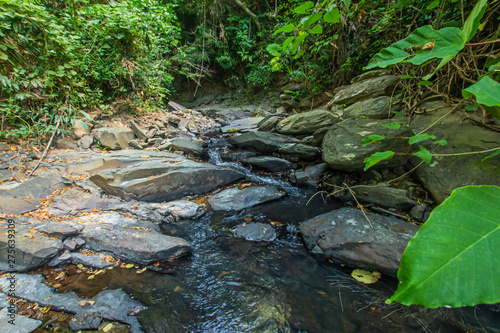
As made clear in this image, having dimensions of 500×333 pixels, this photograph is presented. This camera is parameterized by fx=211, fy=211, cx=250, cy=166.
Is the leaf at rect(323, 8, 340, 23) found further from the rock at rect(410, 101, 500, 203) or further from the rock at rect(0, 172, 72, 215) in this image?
the rock at rect(0, 172, 72, 215)

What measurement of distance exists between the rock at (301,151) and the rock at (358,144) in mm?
609

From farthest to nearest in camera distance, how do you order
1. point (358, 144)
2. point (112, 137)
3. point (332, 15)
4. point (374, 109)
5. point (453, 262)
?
point (112, 137), point (374, 109), point (358, 144), point (332, 15), point (453, 262)

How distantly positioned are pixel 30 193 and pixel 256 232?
3.14m

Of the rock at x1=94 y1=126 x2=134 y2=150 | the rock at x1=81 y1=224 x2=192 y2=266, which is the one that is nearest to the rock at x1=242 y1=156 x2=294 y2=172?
the rock at x1=81 y1=224 x2=192 y2=266

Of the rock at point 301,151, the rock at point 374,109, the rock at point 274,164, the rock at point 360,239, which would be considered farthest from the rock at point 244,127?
the rock at point 360,239

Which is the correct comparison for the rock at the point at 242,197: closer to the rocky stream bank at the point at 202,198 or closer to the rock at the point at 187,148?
the rocky stream bank at the point at 202,198

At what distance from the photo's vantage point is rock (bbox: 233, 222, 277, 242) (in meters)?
2.83

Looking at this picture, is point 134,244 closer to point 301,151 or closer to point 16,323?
point 16,323

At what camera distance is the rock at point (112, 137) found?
15.3 feet

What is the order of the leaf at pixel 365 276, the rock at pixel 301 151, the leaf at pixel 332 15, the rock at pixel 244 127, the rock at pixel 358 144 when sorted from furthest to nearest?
1. the rock at pixel 244 127
2. the rock at pixel 301 151
3. the rock at pixel 358 144
4. the leaf at pixel 365 276
5. the leaf at pixel 332 15

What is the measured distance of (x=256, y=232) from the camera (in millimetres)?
2896

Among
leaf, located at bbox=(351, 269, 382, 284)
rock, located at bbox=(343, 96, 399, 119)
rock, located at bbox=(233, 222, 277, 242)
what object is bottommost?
rock, located at bbox=(233, 222, 277, 242)

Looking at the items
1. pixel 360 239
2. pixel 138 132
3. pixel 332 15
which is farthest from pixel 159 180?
pixel 332 15

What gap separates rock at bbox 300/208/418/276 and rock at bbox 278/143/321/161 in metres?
1.87
